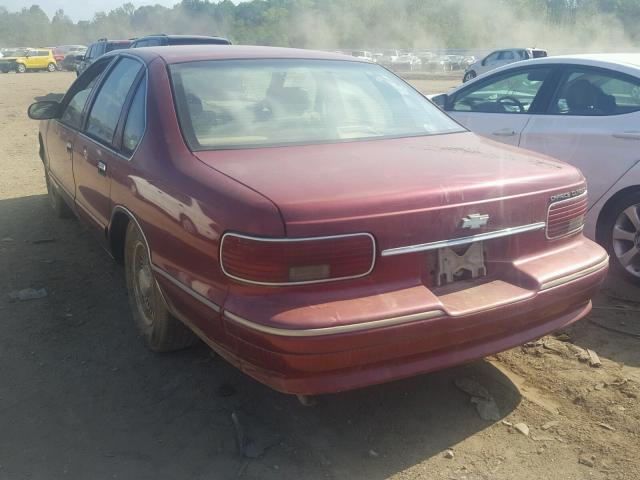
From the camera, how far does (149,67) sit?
11.8ft

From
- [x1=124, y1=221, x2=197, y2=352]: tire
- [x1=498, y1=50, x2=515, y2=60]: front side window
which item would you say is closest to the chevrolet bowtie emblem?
[x1=124, y1=221, x2=197, y2=352]: tire

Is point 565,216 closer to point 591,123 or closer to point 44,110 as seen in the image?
point 591,123

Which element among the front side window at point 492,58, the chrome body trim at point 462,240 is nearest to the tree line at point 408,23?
the front side window at point 492,58

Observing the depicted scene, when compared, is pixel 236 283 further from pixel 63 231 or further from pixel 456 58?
pixel 456 58

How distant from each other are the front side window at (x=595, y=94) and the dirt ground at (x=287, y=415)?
1589mm

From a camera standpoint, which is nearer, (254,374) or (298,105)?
(254,374)

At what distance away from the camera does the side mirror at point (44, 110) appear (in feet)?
16.5

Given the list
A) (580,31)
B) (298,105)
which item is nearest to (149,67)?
(298,105)

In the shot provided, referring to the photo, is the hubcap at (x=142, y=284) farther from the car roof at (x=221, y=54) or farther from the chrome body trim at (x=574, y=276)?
the chrome body trim at (x=574, y=276)

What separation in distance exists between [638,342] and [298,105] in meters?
2.35

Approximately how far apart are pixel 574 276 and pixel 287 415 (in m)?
1.45

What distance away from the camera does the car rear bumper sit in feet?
7.72

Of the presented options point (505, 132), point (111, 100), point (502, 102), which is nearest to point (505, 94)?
point (502, 102)

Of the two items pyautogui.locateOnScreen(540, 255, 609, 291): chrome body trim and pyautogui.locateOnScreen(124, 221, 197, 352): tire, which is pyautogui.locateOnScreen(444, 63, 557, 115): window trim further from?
pyautogui.locateOnScreen(124, 221, 197, 352): tire
